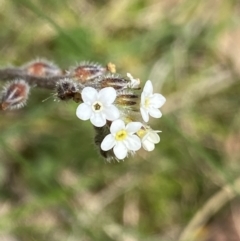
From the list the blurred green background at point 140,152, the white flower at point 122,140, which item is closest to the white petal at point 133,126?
the white flower at point 122,140

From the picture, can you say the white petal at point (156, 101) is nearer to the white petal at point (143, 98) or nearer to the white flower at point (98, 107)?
the white petal at point (143, 98)

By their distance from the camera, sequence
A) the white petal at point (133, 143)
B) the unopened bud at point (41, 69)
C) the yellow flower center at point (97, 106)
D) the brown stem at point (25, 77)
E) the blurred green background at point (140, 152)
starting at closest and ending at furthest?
the yellow flower center at point (97, 106), the white petal at point (133, 143), the brown stem at point (25, 77), the unopened bud at point (41, 69), the blurred green background at point (140, 152)

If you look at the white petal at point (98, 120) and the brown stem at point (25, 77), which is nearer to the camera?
the white petal at point (98, 120)

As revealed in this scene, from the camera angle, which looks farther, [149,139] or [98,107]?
[149,139]

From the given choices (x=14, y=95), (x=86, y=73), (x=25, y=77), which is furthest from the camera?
(x=25, y=77)

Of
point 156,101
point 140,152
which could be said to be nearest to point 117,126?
point 156,101

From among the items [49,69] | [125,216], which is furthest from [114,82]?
[125,216]

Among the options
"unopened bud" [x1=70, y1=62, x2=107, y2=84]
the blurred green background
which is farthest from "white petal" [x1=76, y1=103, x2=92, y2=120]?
the blurred green background

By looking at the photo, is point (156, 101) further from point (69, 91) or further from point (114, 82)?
point (69, 91)
